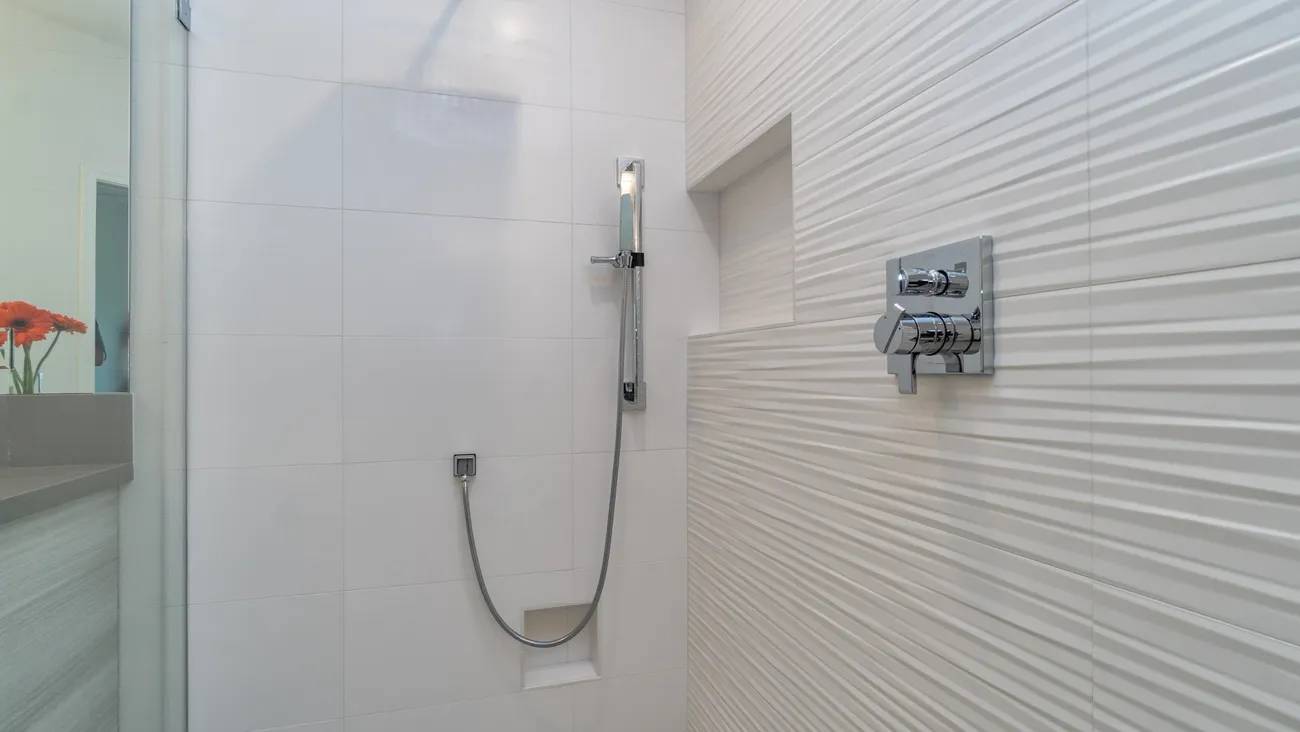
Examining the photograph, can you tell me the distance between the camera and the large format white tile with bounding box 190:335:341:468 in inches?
54.1

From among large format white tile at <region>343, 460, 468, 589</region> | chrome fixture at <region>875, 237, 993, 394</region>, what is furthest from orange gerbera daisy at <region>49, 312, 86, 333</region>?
chrome fixture at <region>875, 237, 993, 394</region>

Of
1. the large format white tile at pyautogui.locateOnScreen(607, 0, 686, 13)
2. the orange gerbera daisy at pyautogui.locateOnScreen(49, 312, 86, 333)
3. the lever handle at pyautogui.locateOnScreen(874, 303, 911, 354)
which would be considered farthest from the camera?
the large format white tile at pyautogui.locateOnScreen(607, 0, 686, 13)

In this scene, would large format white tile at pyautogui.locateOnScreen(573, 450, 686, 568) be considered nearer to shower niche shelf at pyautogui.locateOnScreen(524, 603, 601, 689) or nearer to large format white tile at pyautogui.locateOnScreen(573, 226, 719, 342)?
shower niche shelf at pyautogui.locateOnScreen(524, 603, 601, 689)

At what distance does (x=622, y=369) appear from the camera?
162cm

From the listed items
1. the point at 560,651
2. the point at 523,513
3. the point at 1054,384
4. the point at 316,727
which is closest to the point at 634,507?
the point at 523,513

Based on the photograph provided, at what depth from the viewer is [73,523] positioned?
100 cm

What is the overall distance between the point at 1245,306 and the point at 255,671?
6.01 ft

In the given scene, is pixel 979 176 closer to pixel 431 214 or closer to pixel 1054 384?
pixel 1054 384

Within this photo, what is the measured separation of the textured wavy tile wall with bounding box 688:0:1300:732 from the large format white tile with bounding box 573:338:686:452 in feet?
1.70

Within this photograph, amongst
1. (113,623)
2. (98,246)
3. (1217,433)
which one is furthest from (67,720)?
(1217,433)

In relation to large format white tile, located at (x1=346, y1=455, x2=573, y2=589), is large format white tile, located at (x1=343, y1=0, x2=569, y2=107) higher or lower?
higher

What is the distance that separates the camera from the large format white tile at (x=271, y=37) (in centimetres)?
139

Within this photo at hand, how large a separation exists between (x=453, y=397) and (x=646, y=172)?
0.82 metres

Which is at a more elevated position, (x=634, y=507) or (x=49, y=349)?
(x=49, y=349)
